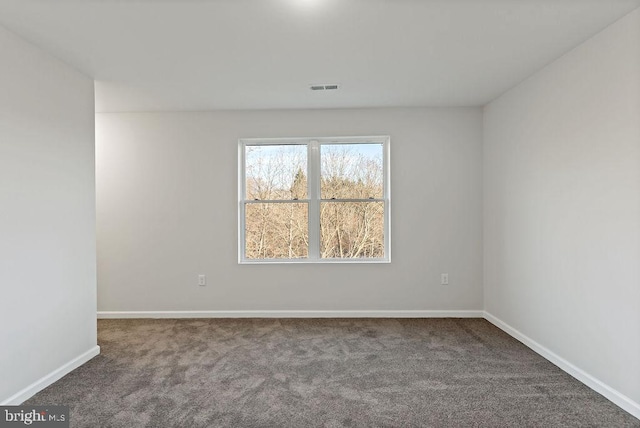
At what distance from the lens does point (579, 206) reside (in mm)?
2869

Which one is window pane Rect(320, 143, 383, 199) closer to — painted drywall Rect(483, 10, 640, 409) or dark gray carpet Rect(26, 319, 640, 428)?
painted drywall Rect(483, 10, 640, 409)

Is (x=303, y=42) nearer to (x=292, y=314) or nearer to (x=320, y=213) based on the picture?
(x=320, y=213)

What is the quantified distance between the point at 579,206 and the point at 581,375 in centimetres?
124

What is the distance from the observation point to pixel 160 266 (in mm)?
4598

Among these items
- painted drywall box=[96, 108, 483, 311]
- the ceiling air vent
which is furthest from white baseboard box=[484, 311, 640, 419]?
the ceiling air vent

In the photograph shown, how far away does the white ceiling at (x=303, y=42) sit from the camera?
2295 mm

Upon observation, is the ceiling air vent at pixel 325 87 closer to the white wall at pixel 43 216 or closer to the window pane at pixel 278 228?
the window pane at pixel 278 228

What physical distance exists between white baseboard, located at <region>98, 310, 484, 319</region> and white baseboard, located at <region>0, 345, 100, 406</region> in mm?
1170

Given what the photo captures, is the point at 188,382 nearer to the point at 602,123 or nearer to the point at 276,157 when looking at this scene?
the point at 276,157

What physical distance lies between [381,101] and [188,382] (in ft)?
10.8

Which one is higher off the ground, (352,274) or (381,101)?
(381,101)

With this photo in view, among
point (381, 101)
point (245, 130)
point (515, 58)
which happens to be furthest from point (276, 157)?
point (515, 58)

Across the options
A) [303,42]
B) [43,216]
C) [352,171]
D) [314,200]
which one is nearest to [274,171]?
[314,200]

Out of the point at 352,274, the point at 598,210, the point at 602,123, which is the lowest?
the point at 352,274
